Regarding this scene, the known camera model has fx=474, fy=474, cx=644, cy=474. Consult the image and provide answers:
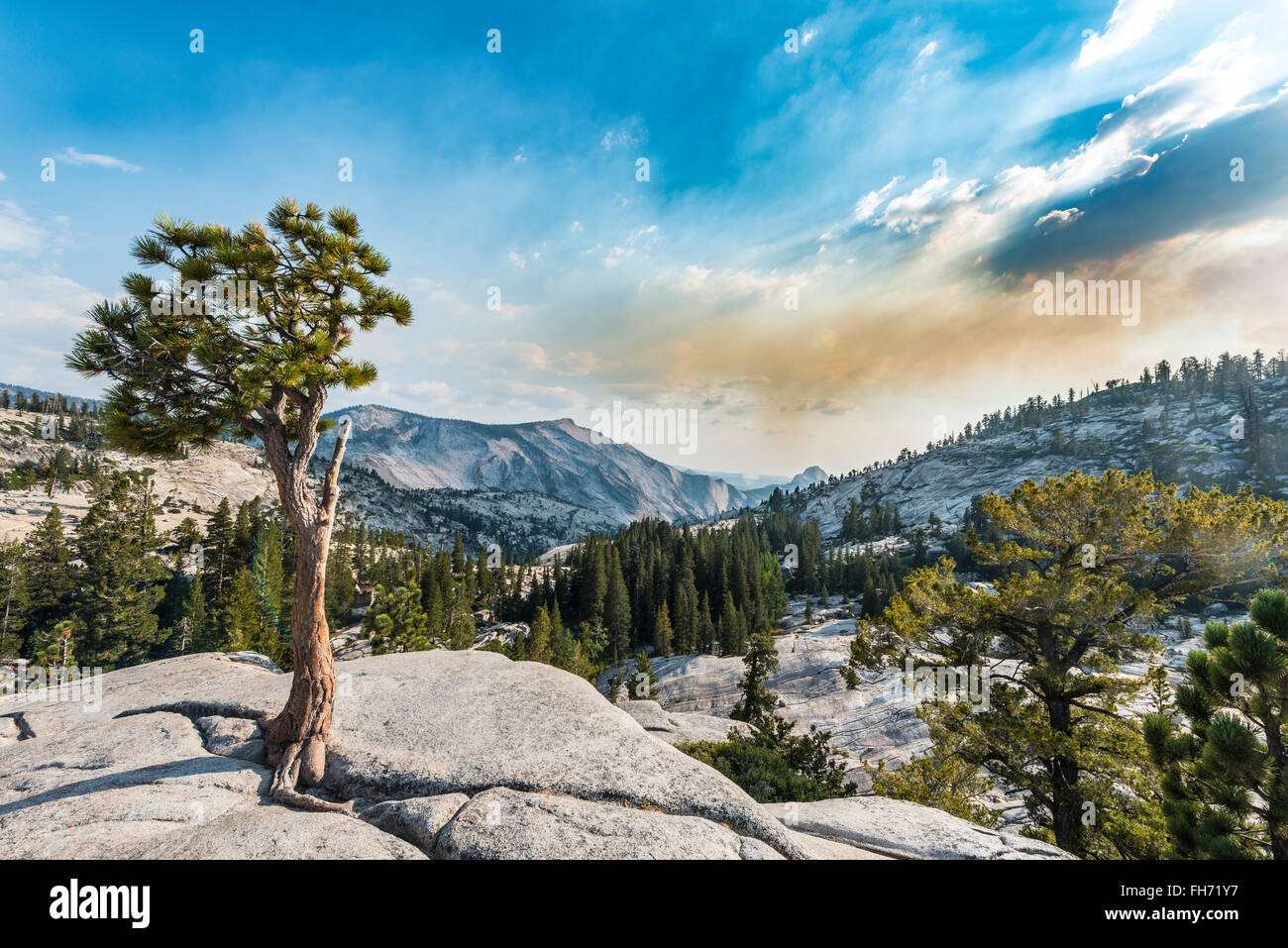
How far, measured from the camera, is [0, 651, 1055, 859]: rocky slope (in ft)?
22.6

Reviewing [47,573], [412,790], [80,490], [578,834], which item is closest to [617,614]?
[47,573]

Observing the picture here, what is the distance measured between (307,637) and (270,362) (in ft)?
18.6

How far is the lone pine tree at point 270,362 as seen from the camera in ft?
29.7

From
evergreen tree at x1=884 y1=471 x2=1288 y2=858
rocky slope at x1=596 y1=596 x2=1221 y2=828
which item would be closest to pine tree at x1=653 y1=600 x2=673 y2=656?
rocky slope at x1=596 y1=596 x2=1221 y2=828

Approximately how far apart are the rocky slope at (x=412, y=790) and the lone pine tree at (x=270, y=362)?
1.25 meters

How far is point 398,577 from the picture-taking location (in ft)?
318

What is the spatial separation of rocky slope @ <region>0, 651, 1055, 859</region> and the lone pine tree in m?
1.25

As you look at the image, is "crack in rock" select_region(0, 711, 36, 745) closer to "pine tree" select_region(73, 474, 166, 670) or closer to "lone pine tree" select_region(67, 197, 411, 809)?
"lone pine tree" select_region(67, 197, 411, 809)

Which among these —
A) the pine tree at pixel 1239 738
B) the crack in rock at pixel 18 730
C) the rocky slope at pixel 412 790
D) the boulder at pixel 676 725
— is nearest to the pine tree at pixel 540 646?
the boulder at pixel 676 725

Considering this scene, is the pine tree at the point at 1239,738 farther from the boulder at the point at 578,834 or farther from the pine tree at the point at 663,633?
the pine tree at the point at 663,633

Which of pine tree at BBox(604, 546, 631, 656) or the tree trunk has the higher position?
the tree trunk

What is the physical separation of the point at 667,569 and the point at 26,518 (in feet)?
528
